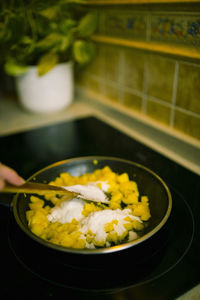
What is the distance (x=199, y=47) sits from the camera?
2.11 feet

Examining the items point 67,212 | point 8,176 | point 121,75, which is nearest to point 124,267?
point 67,212

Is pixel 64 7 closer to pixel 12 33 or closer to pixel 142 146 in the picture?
pixel 12 33

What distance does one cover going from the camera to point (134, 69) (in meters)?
0.87

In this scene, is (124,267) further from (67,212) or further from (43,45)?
(43,45)

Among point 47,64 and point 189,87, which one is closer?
point 189,87

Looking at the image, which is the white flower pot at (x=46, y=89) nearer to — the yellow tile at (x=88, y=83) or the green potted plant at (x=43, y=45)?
the green potted plant at (x=43, y=45)

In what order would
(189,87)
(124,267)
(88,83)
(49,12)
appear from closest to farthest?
(124,267)
(189,87)
(49,12)
(88,83)

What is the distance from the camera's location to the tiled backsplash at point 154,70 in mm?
684

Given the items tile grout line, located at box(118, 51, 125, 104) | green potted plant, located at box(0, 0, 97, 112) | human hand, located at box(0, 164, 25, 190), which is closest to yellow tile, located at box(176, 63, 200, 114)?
tile grout line, located at box(118, 51, 125, 104)

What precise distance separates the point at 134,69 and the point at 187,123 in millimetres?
253

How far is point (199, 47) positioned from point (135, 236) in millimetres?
447

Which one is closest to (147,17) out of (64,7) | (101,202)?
(64,7)

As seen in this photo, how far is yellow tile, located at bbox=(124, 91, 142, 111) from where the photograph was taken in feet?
2.97

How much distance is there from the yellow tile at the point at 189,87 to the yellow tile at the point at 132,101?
18cm
